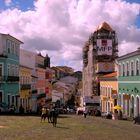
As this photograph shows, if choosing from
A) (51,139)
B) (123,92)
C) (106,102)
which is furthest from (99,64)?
(51,139)

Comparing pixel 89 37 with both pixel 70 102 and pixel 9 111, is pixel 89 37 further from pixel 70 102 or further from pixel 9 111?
pixel 9 111

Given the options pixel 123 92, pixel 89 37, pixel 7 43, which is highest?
pixel 89 37

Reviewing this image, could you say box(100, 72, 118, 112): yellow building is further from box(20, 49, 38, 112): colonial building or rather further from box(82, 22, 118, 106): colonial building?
box(82, 22, 118, 106): colonial building

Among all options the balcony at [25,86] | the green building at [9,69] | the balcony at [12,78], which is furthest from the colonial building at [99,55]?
the balcony at [12,78]

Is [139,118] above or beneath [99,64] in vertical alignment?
beneath

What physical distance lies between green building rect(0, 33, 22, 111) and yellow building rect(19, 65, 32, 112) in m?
4.09

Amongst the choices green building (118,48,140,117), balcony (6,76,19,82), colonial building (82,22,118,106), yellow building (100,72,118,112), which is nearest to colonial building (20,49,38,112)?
yellow building (100,72,118,112)

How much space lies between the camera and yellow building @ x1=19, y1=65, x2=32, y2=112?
249 ft

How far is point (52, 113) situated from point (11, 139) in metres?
12.4

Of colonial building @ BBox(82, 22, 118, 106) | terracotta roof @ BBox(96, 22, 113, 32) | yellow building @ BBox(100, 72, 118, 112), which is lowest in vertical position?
yellow building @ BBox(100, 72, 118, 112)

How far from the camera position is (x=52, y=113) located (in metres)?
37.2

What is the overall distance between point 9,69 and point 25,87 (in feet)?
35.8

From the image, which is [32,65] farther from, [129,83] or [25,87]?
[129,83]

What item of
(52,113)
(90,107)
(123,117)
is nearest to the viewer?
(52,113)
